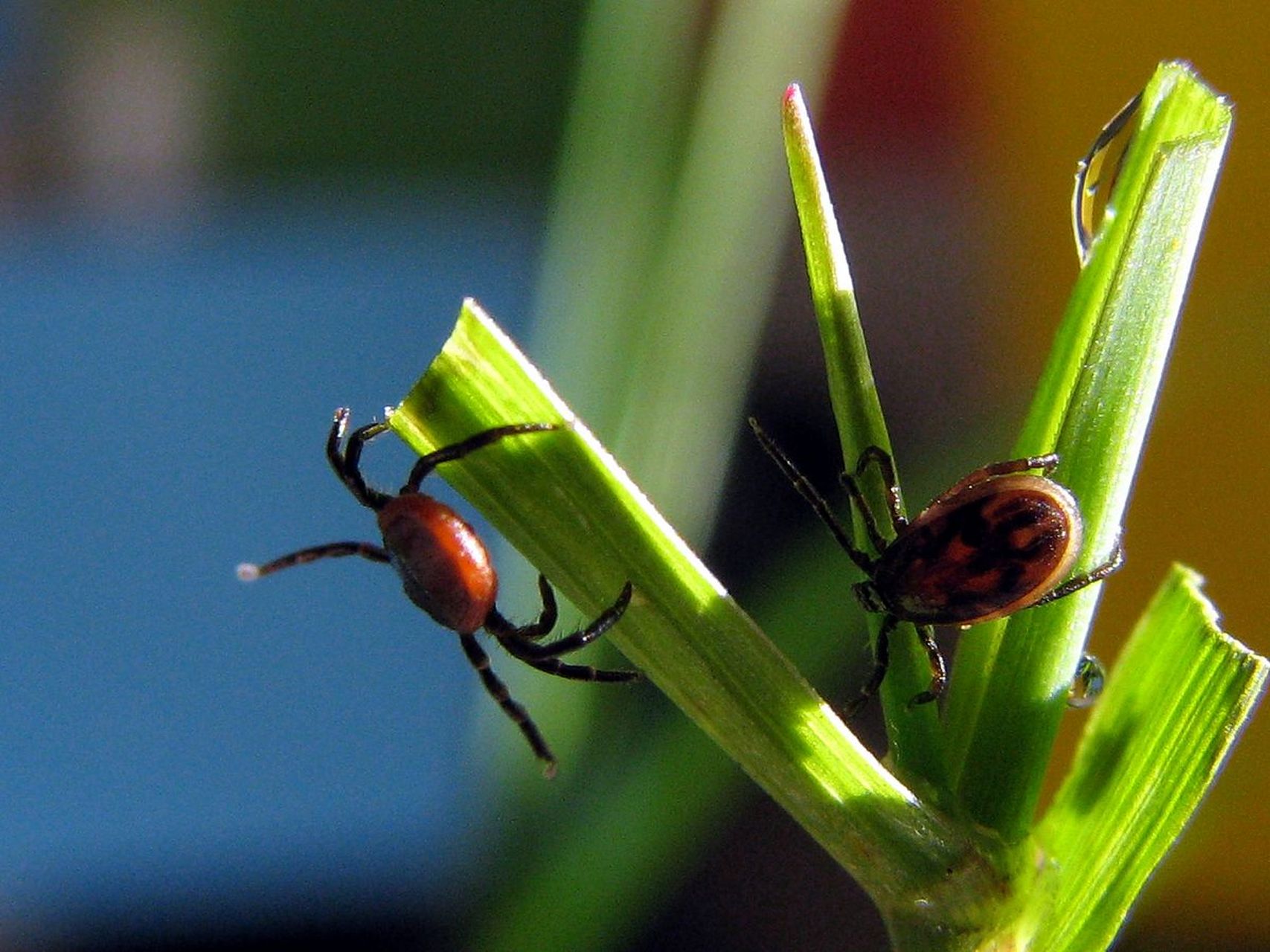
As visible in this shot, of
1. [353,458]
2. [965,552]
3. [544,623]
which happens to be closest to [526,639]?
[544,623]

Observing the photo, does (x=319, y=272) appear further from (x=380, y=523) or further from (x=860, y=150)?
(x=380, y=523)

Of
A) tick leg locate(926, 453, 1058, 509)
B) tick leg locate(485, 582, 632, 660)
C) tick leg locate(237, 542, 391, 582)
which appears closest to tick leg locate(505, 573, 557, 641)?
tick leg locate(485, 582, 632, 660)

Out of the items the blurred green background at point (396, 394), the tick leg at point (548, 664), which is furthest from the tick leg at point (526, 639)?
the blurred green background at point (396, 394)

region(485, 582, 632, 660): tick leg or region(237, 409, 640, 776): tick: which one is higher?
region(237, 409, 640, 776): tick

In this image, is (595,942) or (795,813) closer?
(795,813)

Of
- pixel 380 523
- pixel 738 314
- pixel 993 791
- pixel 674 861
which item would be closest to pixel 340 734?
pixel 674 861

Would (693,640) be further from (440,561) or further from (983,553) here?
(440,561)

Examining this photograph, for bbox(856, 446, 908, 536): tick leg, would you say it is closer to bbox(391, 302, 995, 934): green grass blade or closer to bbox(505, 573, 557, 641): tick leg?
bbox(391, 302, 995, 934): green grass blade
